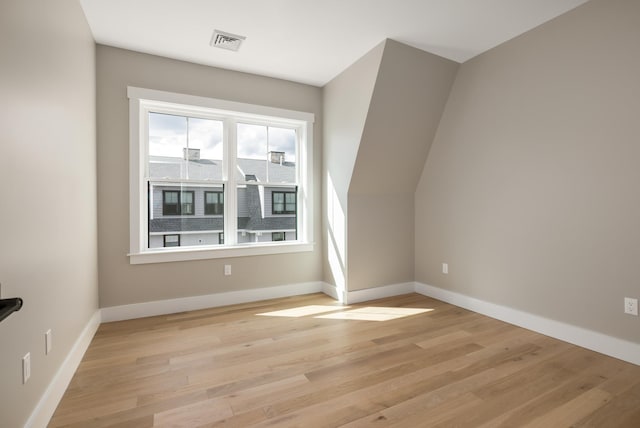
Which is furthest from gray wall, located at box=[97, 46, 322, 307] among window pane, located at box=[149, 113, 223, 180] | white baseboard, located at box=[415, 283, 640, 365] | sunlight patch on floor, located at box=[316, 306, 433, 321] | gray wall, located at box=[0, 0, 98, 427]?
white baseboard, located at box=[415, 283, 640, 365]

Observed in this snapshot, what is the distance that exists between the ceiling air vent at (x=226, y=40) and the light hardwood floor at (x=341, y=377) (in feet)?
8.56

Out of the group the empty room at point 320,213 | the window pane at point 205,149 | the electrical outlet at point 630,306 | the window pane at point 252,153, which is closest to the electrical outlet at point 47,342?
the empty room at point 320,213

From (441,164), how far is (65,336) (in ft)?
12.1

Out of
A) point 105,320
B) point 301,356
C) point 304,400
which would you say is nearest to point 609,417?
point 304,400

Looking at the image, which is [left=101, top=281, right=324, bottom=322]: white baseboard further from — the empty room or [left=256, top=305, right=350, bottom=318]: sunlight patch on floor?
[left=256, top=305, right=350, bottom=318]: sunlight patch on floor

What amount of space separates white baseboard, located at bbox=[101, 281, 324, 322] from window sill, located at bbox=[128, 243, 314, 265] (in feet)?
1.36

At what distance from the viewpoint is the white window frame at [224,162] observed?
314cm

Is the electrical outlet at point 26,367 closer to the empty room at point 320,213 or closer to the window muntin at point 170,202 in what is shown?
the empty room at point 320,213

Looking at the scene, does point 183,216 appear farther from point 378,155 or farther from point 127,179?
point 378,155

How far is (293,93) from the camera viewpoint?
3.92m

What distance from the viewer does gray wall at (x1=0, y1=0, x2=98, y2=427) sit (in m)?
1.34

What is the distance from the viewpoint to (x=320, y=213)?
4.16 m

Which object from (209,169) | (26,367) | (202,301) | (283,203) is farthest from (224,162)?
(26,367)

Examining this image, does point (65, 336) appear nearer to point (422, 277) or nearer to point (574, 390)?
point (574, 390)
